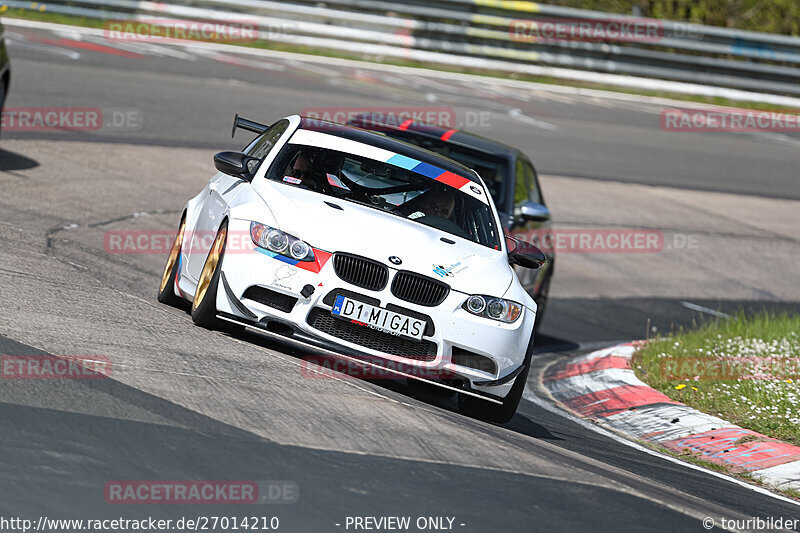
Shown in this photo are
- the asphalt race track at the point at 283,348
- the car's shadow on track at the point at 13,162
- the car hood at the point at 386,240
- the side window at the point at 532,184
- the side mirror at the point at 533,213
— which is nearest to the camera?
the asphalt race track at the point at 283,348

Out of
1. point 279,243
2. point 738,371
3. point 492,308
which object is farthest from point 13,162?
point 738,371

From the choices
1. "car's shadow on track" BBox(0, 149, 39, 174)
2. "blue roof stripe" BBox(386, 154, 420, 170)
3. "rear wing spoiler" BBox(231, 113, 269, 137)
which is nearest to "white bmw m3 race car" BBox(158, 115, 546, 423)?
"blue roof stripe" BBox(386, 154, 420, 170)

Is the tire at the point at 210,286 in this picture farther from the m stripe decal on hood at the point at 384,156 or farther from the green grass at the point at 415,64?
the green grass at the point at 415,64

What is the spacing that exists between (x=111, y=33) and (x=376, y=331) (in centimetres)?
1817

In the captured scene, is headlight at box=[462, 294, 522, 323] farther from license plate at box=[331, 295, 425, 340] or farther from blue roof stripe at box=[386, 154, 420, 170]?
blue roof stripe at box=[386, 154, 420, 170]

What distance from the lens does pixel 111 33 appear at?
77.3ft

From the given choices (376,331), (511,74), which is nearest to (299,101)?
(511,74)

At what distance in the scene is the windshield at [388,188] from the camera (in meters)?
8.02

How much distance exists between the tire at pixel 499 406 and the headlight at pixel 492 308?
0.81 ft

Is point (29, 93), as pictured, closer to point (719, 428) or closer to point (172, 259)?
point (172, 259)

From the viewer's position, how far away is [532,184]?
11797mm

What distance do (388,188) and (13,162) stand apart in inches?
247

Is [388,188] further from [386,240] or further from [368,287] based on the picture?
[368,287]

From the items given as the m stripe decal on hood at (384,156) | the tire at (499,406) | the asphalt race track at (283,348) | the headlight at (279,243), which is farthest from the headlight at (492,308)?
the m stripe decal on hood at (384,156)
